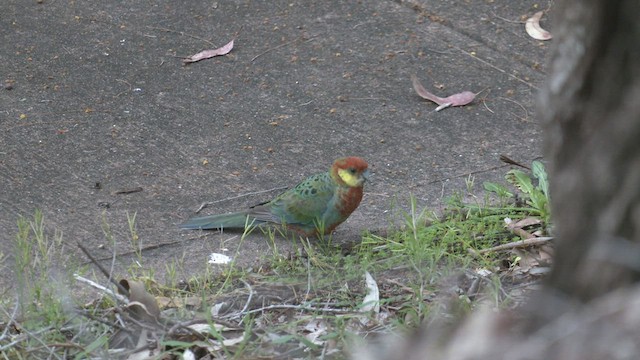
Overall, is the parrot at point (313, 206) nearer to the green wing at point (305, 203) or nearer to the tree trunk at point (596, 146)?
the green wing at point (305, 203)

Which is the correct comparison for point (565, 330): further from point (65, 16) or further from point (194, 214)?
point (65, 16)

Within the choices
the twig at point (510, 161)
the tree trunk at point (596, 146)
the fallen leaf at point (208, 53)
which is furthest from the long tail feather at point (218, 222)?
the tree trunk at point (596, 146)

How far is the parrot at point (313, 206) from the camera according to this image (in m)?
4.30

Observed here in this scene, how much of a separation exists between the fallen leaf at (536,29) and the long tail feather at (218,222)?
234 centimetres

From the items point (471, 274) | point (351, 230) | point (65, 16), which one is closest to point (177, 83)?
point (65, 16)

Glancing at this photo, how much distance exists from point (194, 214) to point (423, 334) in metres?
2.87

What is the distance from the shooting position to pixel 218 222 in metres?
4.39

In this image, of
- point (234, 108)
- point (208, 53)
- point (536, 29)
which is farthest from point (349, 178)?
point (536, 29)

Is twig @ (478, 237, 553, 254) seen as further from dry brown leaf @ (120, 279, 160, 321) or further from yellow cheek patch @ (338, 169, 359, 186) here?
dry brown leaf @ (120, 279, 160, 321)

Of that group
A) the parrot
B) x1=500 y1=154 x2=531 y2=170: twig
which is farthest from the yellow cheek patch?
x1=500 y1=154 x2=531 y2=170: twig

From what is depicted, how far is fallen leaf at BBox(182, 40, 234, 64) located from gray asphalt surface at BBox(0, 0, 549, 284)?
0.13 feet

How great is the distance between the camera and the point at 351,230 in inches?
177

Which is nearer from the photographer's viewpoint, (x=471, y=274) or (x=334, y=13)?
(x=471, y=274)

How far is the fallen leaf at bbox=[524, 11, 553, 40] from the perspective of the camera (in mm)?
5828
